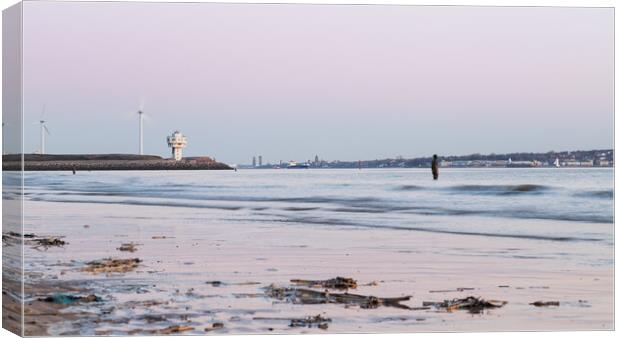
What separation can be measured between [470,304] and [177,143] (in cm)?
401

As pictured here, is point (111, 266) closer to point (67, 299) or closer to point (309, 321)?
point (67, 299)

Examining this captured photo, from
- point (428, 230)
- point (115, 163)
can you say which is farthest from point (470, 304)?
point (428, 230)

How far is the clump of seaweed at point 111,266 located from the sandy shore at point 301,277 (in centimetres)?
13

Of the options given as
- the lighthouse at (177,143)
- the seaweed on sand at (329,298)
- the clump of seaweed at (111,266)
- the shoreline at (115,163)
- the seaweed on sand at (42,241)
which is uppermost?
the lighthouse at (177,143)

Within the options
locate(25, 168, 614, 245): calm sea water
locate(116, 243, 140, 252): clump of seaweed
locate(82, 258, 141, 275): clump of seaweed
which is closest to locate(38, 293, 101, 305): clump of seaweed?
locate(82, 258, 141, 275): clump of seaweed

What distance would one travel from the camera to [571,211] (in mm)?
24125

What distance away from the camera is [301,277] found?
1493 cm

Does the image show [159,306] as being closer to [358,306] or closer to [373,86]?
[358,306]

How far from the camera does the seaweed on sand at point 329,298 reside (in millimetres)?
13883

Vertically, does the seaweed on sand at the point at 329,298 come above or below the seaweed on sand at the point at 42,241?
below

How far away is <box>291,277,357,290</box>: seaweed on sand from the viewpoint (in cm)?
1462

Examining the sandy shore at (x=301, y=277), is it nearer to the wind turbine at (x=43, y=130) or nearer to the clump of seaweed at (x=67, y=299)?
the clump of seaweed at (x=67, y=299)

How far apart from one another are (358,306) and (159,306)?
2.09 m

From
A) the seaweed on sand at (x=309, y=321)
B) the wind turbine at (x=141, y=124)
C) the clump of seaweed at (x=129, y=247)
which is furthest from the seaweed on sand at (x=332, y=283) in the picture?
the clump of seaweed at (x=129, y=247)
